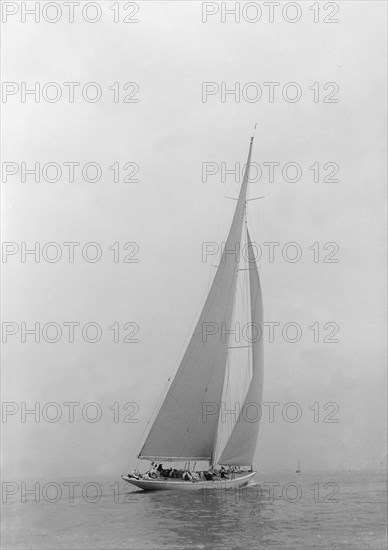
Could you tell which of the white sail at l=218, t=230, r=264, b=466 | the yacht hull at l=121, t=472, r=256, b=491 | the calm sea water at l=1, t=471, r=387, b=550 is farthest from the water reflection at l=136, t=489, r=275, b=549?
the white sail at l=218, t=230, r=264, b=466

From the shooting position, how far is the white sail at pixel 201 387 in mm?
45156

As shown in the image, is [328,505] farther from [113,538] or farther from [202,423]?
[113,538]

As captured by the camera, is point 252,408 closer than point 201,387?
Yes

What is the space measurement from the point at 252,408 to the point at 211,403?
3.22 metres

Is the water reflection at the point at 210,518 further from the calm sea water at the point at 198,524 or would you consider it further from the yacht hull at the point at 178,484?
the yacht hull at the point at 178,484

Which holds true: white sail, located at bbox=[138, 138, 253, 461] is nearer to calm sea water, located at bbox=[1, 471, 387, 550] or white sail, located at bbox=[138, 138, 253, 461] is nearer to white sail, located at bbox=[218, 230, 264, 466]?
white sail, located at bbox=[218, 230, 264, 466]

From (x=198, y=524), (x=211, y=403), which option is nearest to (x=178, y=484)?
(x=211, y=403)

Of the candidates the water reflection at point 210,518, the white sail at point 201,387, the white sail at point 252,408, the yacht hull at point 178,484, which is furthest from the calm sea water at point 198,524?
the white sail at point 201,387

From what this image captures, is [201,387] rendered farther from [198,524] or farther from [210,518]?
[198,524]

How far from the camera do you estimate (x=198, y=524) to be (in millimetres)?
31250

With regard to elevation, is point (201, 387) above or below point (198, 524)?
above

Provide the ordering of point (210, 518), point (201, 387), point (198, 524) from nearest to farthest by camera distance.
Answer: point (198, 524) → point (210, 518) → point (201, 387)

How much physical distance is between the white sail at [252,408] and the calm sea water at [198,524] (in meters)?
2.39

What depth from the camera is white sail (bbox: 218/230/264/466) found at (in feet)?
144
